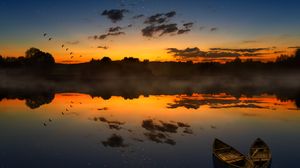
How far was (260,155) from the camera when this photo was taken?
38.6 meters

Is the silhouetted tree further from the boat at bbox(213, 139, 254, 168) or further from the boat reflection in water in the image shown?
the boat reflection in water

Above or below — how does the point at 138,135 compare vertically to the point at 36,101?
below

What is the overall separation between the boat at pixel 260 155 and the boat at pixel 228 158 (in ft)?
3.81

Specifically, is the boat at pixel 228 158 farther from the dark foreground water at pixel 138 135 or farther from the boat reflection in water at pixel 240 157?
the dark foreground water at pixel 138 135

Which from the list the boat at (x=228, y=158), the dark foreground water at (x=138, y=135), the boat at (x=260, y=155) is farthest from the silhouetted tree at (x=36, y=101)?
the boat at (x=260, y=155)

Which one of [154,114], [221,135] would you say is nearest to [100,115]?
[154,114]

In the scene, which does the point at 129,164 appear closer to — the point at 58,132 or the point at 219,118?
the point at 58,132

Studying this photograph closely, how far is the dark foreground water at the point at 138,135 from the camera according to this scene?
3978cm

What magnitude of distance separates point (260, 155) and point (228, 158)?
4204 mm

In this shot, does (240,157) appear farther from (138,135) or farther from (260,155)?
(138,135)

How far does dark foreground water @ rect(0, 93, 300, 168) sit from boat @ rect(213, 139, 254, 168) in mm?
1795

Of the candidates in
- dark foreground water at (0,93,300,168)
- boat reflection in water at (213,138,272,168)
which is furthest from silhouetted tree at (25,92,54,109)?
boat reflection in water at (213,138,272,168)

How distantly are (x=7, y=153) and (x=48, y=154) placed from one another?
5267mm

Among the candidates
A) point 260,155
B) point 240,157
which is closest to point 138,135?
point 260,155
